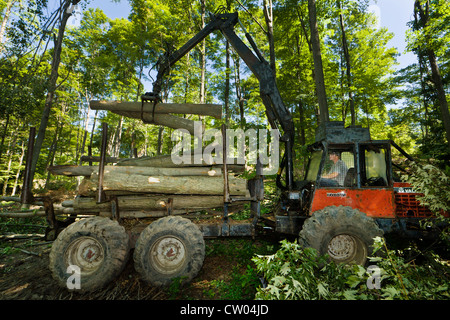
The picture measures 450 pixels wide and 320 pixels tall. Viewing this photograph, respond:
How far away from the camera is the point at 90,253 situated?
3.65 m

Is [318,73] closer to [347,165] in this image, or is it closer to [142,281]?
[347,165]

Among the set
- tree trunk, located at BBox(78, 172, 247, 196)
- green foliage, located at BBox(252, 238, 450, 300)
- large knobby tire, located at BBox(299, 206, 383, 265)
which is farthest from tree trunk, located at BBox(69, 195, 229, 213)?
green foliage, located at BBox(252, 238, 450, 300)

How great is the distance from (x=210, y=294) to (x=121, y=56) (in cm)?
2068

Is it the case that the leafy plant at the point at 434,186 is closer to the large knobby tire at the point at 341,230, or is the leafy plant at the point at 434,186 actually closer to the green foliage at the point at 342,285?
the large knobby tire at the point at 341,230

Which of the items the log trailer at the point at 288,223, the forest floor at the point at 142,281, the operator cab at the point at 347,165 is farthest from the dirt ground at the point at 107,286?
the operator cab at the point at 347,165

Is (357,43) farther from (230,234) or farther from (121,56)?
(121,56)

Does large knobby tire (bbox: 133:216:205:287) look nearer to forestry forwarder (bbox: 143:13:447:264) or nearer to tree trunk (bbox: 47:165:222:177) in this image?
tree trunk (bbox: 47:165:222:177)

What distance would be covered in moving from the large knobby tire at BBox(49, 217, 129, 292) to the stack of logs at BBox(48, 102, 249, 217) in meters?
0.62

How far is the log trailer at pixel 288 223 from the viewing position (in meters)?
3.50

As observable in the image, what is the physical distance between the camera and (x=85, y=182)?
3.90 metres

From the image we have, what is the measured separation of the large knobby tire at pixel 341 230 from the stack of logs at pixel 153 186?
1402 mm

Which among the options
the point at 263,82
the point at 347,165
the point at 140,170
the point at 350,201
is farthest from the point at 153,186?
the point at 347,165

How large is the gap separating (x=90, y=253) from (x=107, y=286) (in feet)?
2.19

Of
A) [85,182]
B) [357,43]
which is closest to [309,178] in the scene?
[85,182]
